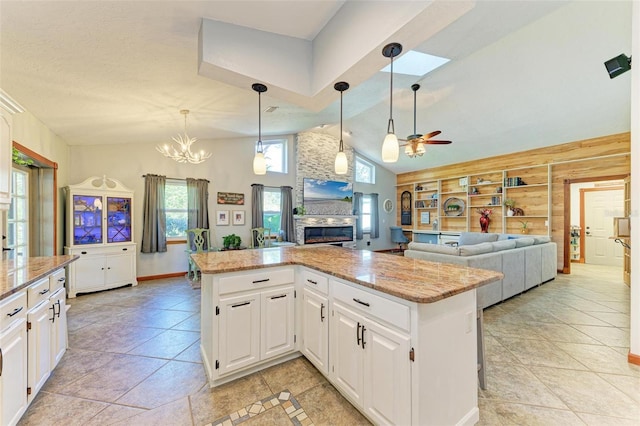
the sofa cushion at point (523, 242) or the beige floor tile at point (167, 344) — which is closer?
the beige floor tile at point (167, 344)

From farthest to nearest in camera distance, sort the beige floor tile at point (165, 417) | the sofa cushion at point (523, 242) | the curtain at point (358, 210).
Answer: the curtain at point (358, 210) → the sofa cushion at point (523, 242) → the beige floor tile at point (165, 417)

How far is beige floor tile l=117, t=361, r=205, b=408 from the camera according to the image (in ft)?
6.21

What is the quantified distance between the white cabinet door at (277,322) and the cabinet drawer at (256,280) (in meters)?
0.08

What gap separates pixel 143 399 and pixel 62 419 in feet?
1.45

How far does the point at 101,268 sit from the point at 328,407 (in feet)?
15.2

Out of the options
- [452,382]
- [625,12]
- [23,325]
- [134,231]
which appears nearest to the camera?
[452,382]

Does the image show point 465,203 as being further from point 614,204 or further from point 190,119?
point 190,119

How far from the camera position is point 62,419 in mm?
1709

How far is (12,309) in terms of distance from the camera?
1.54 metres

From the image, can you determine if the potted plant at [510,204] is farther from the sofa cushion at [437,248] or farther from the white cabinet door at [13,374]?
the white cabinet door at [13,374]

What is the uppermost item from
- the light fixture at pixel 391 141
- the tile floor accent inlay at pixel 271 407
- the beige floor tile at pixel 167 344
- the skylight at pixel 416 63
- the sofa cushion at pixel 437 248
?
the skylight at pixel 416 63

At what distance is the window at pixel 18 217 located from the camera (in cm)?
326

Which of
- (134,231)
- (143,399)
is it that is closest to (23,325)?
(143,399)

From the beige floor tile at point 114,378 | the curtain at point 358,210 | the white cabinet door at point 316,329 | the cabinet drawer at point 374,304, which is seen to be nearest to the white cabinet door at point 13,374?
the beige floor tile at point 114,378
